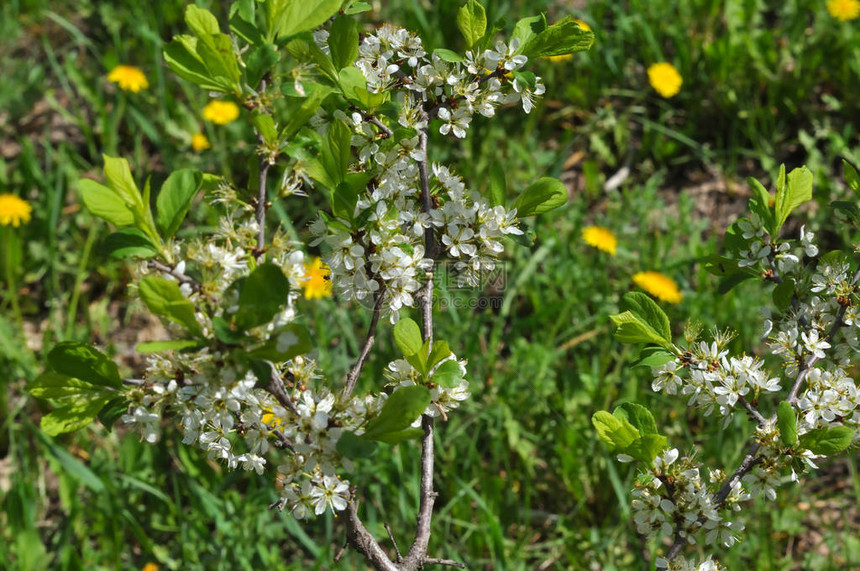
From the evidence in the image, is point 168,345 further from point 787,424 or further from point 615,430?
point 787,424

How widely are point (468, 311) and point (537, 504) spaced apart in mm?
667

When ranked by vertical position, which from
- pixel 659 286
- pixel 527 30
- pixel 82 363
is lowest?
pixel 659 286

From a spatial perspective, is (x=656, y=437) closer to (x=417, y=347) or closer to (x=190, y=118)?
(x=417, y=347)

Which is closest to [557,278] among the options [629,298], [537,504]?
[537,504]

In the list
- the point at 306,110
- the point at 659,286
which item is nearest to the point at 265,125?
the point at 306,110

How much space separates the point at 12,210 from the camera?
3166 millimetres

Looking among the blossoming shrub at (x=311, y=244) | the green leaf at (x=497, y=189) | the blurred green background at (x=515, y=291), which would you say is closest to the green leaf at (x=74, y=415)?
the blossoming shrub at (x=311, y=244)

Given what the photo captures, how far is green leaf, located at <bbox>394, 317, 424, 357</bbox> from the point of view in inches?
43.3

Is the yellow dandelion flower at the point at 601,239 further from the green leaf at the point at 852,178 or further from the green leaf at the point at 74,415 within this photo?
the green leaf at the point at 74,415

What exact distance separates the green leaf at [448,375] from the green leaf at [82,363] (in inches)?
16.5

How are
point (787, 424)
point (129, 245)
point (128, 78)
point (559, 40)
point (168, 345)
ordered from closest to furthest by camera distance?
point (168, 345), point (129, 245), point (787, 424), point (559, 40), point (128, 78)

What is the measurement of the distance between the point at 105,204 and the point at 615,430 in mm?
756

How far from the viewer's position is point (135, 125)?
370 cm

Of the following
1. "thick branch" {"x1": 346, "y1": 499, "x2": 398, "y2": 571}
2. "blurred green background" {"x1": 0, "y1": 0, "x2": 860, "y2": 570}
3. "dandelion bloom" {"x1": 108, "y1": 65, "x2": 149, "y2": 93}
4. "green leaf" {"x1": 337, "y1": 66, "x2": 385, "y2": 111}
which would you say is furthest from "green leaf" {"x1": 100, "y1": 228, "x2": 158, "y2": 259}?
"dandelion bloom" {"x1": 108, "y1": 65, "x2": 149, "y2": 93}
